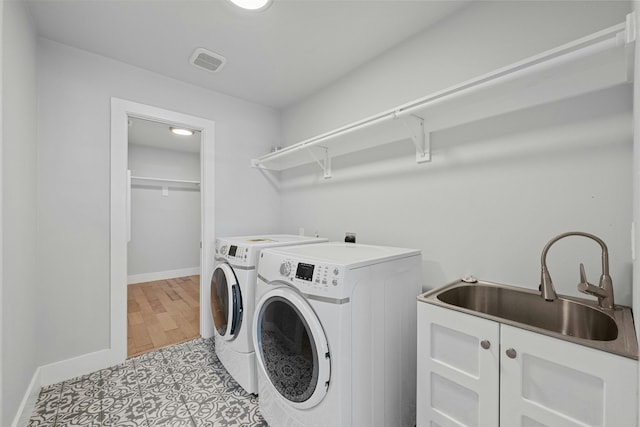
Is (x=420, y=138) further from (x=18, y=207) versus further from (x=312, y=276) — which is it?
(x=18, y=207)

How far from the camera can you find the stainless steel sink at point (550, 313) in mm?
833

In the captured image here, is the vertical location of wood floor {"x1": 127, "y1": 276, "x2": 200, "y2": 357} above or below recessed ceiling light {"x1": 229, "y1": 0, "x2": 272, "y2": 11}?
below

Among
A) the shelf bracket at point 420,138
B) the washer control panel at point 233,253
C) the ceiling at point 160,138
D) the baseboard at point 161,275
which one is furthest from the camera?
the baseboard at point 161,275

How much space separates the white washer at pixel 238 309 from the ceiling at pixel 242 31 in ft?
4.74

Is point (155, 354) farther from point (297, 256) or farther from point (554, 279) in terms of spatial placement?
point (554, 279)

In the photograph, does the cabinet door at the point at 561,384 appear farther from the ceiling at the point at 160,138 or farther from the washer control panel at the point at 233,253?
the ceiling at the point at 160,138

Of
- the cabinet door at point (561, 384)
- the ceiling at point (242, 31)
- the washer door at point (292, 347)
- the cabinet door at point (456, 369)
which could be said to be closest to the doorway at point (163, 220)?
the ceiling at point (242, 31)

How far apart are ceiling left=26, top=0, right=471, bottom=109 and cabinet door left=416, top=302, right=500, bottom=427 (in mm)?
1712

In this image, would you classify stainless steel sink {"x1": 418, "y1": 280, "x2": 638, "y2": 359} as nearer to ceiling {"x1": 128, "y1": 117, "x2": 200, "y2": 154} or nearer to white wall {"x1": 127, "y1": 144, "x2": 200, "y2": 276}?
ceiling {"x1": 128, "y1": 117, "x2": 200, "y2": 154}

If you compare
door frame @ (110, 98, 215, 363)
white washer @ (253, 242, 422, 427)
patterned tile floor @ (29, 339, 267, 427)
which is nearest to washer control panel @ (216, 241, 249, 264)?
white washer @ (253, 242, 422, 427)

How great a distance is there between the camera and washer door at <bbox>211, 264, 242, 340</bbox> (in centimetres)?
176

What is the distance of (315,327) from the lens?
1145mm

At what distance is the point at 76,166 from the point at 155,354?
1.61 m

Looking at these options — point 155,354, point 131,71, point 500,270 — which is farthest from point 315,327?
point 131,71
